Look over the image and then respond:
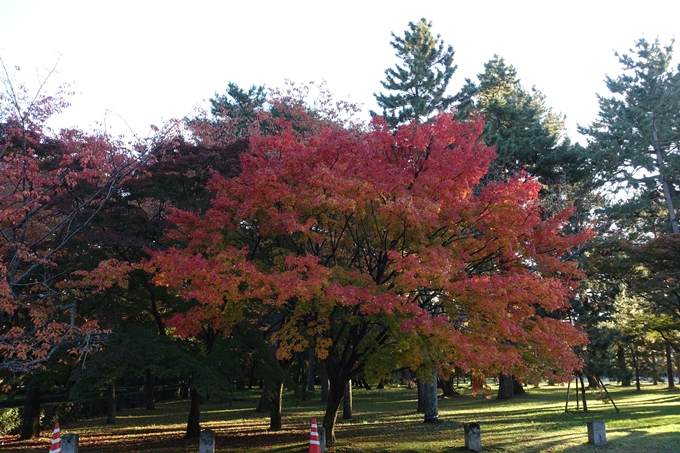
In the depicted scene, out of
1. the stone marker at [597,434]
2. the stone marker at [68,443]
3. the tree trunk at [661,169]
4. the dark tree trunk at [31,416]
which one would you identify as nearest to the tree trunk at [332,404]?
the stone marker at [68,443]

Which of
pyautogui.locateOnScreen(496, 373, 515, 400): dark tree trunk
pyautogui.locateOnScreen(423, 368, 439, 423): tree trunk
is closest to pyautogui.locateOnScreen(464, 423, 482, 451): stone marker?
pyautogui.locateOnScreen(423, 368, 439, 423): tree trunk

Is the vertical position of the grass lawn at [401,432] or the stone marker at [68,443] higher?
the stone marker at [68,443]

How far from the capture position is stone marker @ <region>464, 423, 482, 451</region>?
11.5 metres

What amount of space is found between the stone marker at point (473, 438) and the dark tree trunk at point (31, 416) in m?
12.5

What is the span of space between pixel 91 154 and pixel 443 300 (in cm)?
822

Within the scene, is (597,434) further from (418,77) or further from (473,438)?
(418,77)

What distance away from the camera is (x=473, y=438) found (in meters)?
11.6

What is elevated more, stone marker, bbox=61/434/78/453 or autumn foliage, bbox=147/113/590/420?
autumn foliage, bbox=147/113/590/420

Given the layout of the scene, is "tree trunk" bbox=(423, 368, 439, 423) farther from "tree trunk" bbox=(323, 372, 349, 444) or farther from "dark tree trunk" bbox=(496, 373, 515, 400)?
"dark tree trunk" bbox=(496, 373, 515, 400)

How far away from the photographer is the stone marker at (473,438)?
37.8 ft

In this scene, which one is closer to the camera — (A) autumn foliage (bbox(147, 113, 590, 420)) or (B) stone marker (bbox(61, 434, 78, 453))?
(A) autumn foliage (bbox(147, 113, 590, 420))

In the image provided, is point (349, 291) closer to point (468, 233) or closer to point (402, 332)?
point (402, 332)

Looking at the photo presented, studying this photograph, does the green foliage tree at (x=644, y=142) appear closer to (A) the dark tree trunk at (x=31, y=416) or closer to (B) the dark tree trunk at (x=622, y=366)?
(B) the dark tree trunk at (x=622, y=366)

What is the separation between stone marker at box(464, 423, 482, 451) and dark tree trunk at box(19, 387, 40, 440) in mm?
12533
